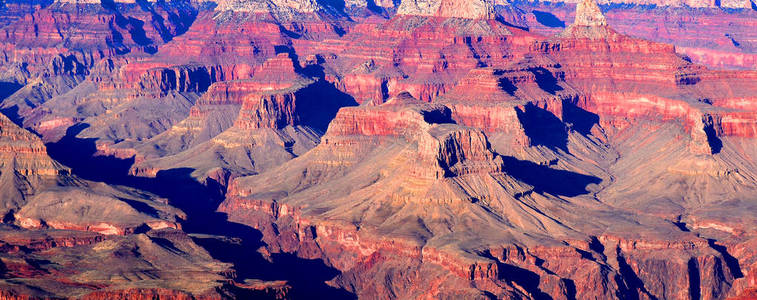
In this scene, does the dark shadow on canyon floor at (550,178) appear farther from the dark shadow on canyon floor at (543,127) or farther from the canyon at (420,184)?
the dark shadow on canyon floor at (543,127)

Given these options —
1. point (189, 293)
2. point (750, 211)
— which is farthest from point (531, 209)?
point (189, 293)

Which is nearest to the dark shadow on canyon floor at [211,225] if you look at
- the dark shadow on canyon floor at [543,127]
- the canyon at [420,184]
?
the canyon at [420,184]

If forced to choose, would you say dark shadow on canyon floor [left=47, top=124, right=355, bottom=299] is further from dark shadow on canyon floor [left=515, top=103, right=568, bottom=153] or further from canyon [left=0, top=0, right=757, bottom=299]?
dark shadow on canyon floor [left=515, top=103, right=568, bottom=153]

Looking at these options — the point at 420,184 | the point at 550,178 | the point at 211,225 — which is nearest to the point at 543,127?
the point at 550,178

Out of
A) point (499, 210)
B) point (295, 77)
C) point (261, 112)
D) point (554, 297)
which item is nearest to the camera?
point (554, 297)

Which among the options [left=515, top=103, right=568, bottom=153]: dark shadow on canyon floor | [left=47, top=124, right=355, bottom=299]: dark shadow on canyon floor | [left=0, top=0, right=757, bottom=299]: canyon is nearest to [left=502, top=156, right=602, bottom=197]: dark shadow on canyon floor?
[left=0, top=0, right=757, bottom=299]: canyon

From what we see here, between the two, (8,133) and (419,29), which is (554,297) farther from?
(419,29)
